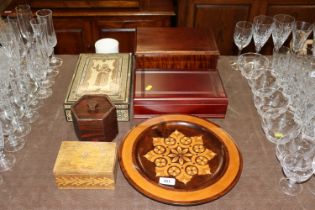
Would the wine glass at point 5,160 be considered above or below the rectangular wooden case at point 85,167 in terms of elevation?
below

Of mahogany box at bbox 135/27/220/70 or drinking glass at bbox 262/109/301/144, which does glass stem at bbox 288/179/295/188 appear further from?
mahogany box at bbox 135/27/220/70

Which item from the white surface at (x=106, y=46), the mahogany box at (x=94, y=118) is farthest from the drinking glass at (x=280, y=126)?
the white surface at (x=106, y=46)

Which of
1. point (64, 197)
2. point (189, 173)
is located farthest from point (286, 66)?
point (64, 197)

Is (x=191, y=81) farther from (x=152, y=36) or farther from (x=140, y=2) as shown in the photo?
(x=140, y=2)

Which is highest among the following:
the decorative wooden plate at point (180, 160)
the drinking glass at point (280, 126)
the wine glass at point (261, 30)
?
the wine glass at point (261, 30)

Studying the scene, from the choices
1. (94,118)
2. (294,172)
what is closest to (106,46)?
(94,118)

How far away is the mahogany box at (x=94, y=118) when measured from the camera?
992 mm

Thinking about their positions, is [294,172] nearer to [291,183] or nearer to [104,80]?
[291,183]

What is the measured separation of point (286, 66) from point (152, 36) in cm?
54

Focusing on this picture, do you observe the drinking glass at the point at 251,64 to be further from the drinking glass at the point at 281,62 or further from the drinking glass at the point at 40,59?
the drinking glass at the point at 40,59

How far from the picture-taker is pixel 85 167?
0.89 meters

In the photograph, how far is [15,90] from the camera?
1.12 metres

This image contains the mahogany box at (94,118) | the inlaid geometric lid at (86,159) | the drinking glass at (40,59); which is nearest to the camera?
the inlaid geometric lid at (86,159)

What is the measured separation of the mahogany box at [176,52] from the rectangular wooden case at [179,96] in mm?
69
